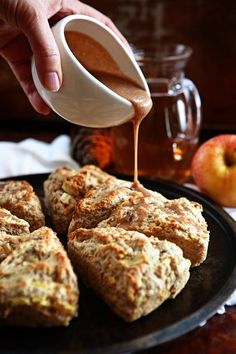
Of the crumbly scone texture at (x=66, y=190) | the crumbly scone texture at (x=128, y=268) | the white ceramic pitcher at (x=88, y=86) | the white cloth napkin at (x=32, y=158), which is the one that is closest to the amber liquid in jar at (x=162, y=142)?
the white cloth napkin at (x=32, y=158)

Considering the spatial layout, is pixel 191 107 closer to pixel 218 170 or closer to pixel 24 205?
pixel 218 170

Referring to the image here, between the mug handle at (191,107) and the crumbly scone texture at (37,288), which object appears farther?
the mug handle at (191,107)

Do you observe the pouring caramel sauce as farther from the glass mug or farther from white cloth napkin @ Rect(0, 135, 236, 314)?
white cloth napkin @ Rect(0, 135, 236, 314)

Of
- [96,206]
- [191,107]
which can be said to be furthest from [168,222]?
[191,107]

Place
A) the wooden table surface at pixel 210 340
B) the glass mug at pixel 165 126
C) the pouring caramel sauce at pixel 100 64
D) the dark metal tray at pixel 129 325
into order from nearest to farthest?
the dark metal tray at pixel 129 325 → the wooden table surface at pixel 210 340 → the pouring caramel sauce at pixel 100 64 → the glass mug at pixel 165 126

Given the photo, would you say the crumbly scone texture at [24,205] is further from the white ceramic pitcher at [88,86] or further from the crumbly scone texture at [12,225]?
the white ceramic pitcher at [88,86]

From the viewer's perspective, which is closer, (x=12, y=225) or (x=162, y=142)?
(x=12, y=225)
